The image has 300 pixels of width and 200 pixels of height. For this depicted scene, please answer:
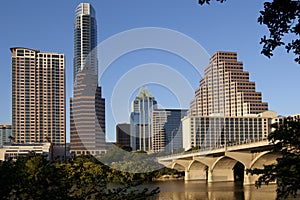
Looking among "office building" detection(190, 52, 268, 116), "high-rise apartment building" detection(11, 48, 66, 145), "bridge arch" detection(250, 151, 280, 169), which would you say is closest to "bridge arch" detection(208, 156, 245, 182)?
"bridge arch" detection(250, 151, 280, 169)

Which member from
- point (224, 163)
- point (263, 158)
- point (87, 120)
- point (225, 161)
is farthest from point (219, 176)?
point (87, 120)

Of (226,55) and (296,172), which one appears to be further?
(226,55)

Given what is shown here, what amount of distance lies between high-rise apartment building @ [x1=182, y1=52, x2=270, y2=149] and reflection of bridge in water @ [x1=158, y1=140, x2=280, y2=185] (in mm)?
32393

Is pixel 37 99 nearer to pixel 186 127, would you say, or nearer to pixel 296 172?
pixel 186 127

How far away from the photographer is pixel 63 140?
18600 cm

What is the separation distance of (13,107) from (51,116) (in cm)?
1394

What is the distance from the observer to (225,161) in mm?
77250

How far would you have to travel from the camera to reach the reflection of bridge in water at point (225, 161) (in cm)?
6216

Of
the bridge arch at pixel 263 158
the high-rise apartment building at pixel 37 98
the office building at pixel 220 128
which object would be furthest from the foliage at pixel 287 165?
the high-rise apartment building at pixel 37 98

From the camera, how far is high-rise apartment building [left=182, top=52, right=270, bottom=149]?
Result: 140625mm

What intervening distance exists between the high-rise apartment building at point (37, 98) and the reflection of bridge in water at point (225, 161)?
77.1 metres

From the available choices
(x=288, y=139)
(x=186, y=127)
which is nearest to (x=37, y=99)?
(x=186, y=127)

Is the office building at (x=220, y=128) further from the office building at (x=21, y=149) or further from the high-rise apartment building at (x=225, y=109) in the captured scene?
the office building at (x=21, y=149)

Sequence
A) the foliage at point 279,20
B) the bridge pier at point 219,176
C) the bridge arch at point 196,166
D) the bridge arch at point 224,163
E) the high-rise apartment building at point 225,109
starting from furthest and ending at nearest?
the high-rise apartment building at point 225,109 → the bridge arch at point 196,166 → the bridge pier at point 219,176 → the bridge arch at point 224,163 → the foliage at point 279,20
